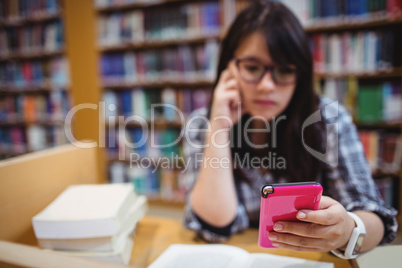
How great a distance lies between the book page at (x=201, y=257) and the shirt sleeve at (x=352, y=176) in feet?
0.85

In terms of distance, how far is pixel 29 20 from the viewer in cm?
269

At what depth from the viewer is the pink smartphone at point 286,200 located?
0.40 m

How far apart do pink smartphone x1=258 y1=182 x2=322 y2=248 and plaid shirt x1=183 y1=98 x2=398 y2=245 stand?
0.18 m

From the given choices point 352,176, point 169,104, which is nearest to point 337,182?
point 352,176

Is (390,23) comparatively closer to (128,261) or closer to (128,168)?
(128,261)

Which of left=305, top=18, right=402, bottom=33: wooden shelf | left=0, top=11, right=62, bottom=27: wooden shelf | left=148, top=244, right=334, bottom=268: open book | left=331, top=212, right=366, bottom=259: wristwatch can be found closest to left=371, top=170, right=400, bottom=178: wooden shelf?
left=305, top=18, right=402, bottom=33: wooden shelf

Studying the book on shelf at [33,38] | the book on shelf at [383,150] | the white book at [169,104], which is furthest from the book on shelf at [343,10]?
the book on shelf at [33,38]

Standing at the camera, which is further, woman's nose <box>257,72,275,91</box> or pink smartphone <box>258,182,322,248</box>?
woman's nose <box>257,72,275,91</box>

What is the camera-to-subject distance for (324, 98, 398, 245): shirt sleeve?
2.06 ft

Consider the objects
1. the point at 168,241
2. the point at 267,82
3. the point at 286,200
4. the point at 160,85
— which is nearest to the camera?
the point at 286,200

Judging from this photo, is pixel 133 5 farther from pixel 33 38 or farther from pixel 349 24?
A: pixel 349 24

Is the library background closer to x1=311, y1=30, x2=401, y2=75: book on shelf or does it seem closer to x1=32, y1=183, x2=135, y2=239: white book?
x1=311, y1=30, x2=401, y2=75: book on shelf

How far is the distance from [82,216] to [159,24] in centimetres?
200

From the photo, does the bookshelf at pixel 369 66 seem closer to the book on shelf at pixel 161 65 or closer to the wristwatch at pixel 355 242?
the book on shelf at pixel 161 65
